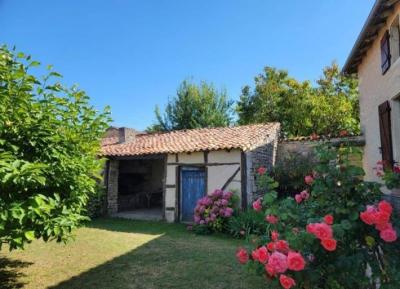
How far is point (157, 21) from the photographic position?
862 cm

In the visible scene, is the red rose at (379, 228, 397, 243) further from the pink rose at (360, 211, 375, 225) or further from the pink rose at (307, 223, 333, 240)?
the pink rose at (307, 223, 333, 240)

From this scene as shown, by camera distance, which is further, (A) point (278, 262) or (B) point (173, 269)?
(B) point (173, 269)

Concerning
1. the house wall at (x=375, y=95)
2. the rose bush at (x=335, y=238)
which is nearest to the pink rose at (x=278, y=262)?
the rose bush at (x=335, y=238)

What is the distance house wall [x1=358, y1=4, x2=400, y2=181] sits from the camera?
6.27 metres

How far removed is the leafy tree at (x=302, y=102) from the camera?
1897 cm

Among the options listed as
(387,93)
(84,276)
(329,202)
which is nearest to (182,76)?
(387,93)

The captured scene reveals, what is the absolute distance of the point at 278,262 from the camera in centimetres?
201

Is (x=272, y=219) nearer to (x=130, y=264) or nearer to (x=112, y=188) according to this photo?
(x=130, y=264)

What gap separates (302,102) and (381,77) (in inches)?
515

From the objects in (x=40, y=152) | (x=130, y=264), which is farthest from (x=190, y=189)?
(x=40, y=152)

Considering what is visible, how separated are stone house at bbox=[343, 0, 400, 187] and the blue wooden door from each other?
17.5 feet

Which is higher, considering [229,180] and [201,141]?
[201,141]

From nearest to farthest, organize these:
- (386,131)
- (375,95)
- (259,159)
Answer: (386,131), (375,95), (259,159)

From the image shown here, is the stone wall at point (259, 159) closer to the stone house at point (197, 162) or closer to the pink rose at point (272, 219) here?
the stone house at point (197, 162)
